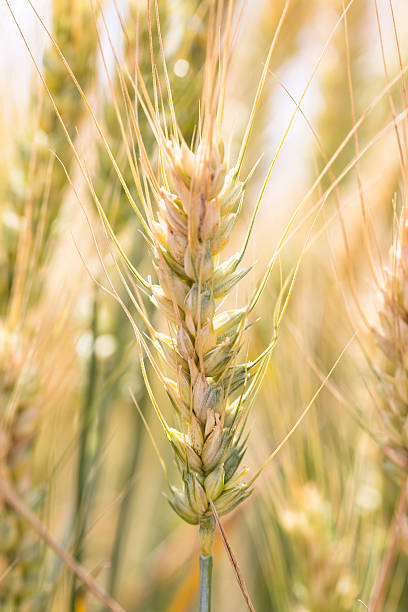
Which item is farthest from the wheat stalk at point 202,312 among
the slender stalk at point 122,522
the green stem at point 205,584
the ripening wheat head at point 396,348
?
the slender stalk at point 122,522

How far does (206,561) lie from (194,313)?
0.50 ft

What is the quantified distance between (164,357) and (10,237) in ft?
1.05

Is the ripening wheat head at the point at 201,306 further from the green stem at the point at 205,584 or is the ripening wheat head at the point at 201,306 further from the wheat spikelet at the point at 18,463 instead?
the wheat spikelet at the point at 18,463

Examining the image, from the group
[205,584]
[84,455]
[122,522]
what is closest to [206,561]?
[205,584]

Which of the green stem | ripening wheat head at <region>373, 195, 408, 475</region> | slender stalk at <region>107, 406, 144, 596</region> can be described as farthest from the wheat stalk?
slender stalk at <region>107, 406, 144, 596</region>

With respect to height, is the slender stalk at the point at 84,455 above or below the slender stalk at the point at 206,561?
above

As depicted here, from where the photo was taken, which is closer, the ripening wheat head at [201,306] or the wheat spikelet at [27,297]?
the ripening wheat head at [201,306]

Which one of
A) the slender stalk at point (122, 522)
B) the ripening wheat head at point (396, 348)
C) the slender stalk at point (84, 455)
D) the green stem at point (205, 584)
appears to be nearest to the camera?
the green stem at point (205, 584)

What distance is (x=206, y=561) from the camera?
375mm

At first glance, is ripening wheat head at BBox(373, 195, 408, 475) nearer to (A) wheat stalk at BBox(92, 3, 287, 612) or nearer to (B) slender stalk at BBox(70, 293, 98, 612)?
(A) wheat stalk at BBox(92, 3, 287, 612)

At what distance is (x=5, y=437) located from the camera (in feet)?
1.86

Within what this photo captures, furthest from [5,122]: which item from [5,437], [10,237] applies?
[5,437]

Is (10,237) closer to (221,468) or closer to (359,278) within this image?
(221,468)

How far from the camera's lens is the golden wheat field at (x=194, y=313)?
0.39 metres
